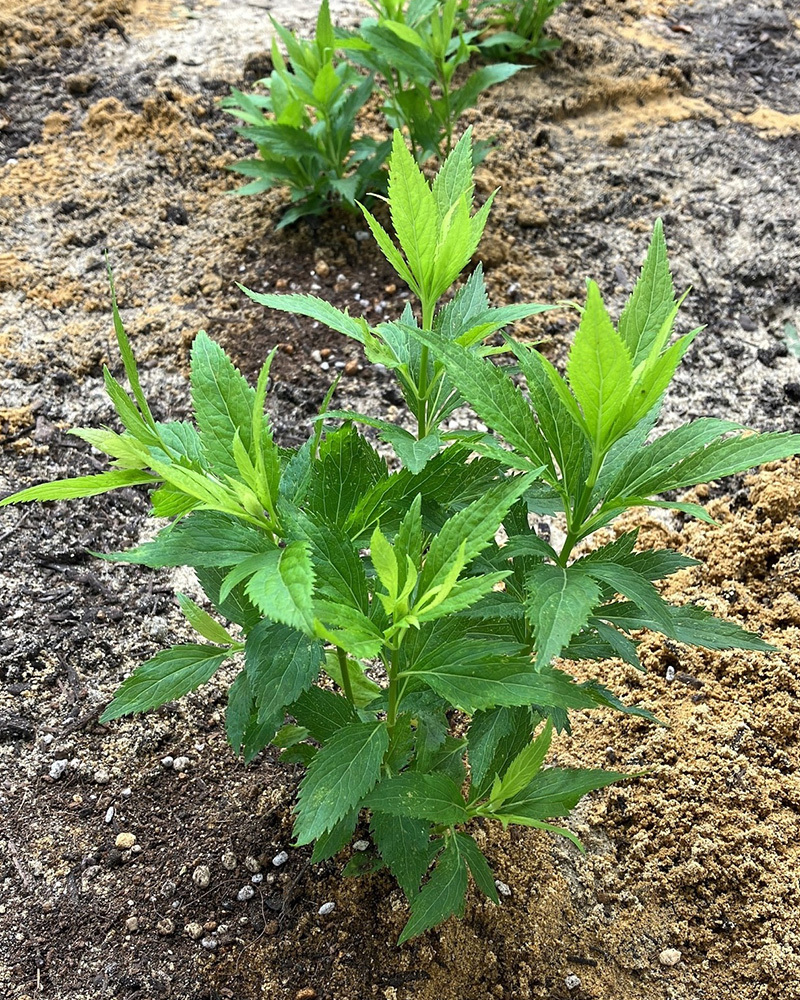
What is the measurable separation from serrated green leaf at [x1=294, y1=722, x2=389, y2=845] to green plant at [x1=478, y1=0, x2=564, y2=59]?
494cm

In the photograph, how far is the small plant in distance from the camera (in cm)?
146

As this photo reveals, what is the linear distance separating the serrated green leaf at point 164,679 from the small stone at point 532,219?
334cm

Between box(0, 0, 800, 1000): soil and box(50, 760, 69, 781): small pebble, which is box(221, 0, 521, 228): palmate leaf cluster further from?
box(50, 760, 69, 781): small pebble

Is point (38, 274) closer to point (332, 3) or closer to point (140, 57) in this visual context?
point (140, 57)

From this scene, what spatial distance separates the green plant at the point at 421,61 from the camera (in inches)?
159

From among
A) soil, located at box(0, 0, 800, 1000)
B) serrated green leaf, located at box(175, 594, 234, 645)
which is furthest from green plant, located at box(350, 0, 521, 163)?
serrated green leaf, located at box(175, 594, 234, 645)

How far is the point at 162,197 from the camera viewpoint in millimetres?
4605

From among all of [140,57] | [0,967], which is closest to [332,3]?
[140,57]

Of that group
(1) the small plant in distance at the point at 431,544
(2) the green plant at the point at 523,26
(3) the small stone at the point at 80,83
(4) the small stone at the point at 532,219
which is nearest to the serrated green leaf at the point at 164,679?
(1) the small plant in distance at the point at 431,544

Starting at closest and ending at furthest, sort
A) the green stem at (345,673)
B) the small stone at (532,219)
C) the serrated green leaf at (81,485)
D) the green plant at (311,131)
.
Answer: the serrated green leaf at (81,485)
the green stem at (345,673)
the green plant at (311,131)
the small stone at (532,219)

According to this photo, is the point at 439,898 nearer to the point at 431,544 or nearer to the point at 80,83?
the point at 431,544

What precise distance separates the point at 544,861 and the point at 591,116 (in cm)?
467

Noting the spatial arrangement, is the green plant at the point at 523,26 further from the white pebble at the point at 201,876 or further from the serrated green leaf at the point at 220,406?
the white pebble at the point at 201,876

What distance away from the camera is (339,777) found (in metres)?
1.56
